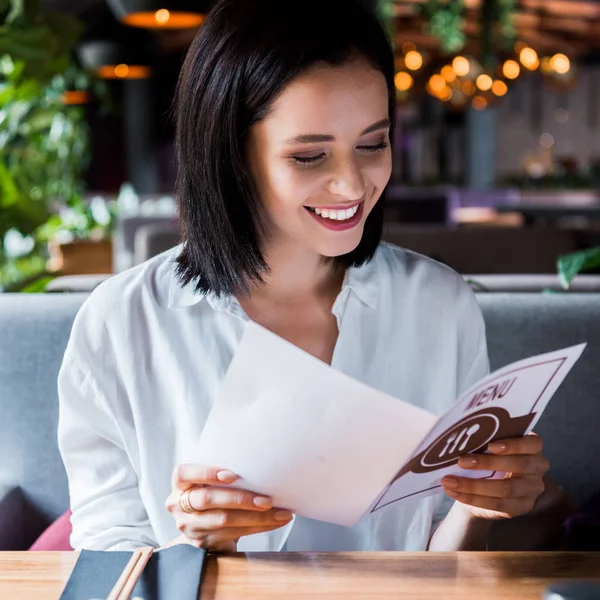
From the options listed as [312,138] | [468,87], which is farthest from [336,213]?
[468,87]

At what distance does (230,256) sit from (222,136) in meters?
0.18

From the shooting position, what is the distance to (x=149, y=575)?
90 centimetres

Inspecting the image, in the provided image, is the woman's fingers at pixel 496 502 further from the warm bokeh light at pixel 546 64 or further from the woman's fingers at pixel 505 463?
the warm bokeh light at pixel 546 64

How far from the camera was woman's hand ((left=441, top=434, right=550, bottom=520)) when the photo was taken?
1.04 metres

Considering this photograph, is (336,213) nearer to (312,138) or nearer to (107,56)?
(312,138)

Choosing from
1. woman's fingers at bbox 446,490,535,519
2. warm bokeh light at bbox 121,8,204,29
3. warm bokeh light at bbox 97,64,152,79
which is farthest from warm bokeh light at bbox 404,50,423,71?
woman's fingers at bbox 446,490,535,519

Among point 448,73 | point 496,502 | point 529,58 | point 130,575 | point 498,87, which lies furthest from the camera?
point 498,87

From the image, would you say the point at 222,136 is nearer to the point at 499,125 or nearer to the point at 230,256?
the point at 230,256

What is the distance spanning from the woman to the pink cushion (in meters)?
0.28

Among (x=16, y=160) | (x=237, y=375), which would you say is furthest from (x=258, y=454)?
(x=16, y=160)

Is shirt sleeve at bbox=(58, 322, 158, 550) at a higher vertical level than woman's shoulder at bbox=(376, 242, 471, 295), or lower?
lower

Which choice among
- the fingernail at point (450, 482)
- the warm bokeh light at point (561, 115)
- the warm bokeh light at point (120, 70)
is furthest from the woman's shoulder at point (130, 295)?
the warm bokeh light at point (561, 115)

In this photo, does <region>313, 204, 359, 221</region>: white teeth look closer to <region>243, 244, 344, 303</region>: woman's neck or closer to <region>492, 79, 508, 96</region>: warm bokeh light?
<region>243, 244, 344, 303</region>: woman's neck

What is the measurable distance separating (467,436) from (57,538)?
85 centimetres
